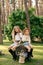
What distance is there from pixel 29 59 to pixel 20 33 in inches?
44.4

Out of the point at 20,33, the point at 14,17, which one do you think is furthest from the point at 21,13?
Result: the point at 20,33

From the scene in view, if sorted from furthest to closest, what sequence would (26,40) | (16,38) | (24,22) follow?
1. (24,22)
2. (16,38)
3. (26,40)

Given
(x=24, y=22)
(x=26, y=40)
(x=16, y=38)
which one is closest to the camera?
(x=26, y=40)

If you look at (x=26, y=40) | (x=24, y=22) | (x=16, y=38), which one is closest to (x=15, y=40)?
(x=16, y=38)

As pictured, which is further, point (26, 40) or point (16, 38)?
point (16, 38)

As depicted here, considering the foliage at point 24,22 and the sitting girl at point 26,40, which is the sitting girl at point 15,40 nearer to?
the sitting girl at point 26,40

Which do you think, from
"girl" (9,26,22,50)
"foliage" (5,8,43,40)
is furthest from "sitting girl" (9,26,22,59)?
"foliage" (5,8,43,40)

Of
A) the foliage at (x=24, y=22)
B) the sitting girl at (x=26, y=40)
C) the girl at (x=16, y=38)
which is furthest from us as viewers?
the foliage at (x=24, y=22)

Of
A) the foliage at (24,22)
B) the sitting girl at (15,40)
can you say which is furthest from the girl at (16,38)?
the foliage at (24,22)

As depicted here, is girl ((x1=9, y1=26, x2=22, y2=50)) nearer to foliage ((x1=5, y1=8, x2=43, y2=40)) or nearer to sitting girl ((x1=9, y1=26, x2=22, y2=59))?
sitting girl ((x1=9, y1=26, x2=22, y2=59))

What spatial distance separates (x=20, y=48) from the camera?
9.79 meters

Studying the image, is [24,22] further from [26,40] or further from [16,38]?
[26,40]

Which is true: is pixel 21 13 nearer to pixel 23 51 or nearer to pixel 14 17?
pixel 14 17

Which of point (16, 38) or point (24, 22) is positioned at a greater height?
point (16, 38)
